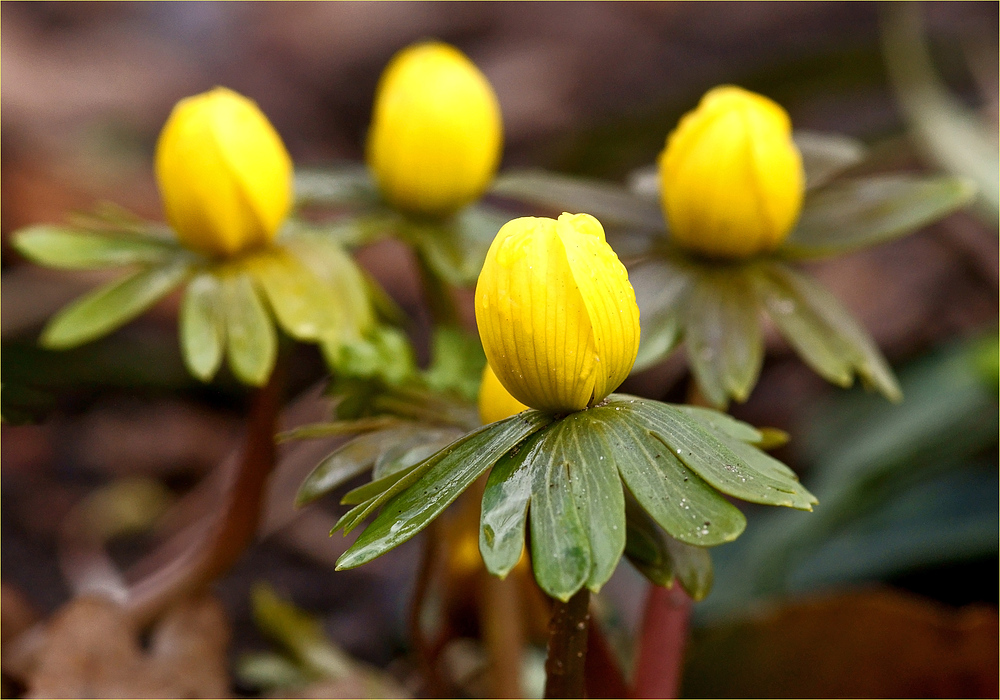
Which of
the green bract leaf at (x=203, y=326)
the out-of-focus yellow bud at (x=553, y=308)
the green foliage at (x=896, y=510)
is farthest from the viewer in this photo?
the green foliage at (x=896, y=510)

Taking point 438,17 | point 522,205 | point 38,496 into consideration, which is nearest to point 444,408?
point 38,496

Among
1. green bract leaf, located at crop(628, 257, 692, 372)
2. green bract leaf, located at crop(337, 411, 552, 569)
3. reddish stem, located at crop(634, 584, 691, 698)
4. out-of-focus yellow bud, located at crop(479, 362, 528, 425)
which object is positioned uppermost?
green bract leaf, located at crop(337, 411, 552, 569)

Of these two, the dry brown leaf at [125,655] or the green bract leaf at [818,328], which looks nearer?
the green bract leaf at [818,328]

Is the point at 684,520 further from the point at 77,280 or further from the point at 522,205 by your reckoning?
the point at 522,205

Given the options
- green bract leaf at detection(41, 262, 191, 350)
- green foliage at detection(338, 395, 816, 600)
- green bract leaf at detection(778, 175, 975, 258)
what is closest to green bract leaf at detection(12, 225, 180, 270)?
green bract leaf at detection(41, 262, 191, 350)

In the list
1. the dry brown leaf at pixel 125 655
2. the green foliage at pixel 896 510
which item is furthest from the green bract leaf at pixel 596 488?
the green foliage at pixel 896 510

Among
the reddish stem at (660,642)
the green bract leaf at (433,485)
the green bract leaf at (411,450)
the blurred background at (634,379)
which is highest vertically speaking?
the green bract leaf at (433,485)

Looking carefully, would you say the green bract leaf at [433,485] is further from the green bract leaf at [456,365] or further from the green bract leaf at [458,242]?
the green bract leaf at [458,242]

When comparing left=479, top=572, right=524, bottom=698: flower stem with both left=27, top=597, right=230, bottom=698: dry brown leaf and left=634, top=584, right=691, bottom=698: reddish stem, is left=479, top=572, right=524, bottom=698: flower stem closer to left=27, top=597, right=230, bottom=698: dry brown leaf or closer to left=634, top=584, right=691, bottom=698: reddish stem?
left=634, top=584, right=691, bottom=698: reddish stem
